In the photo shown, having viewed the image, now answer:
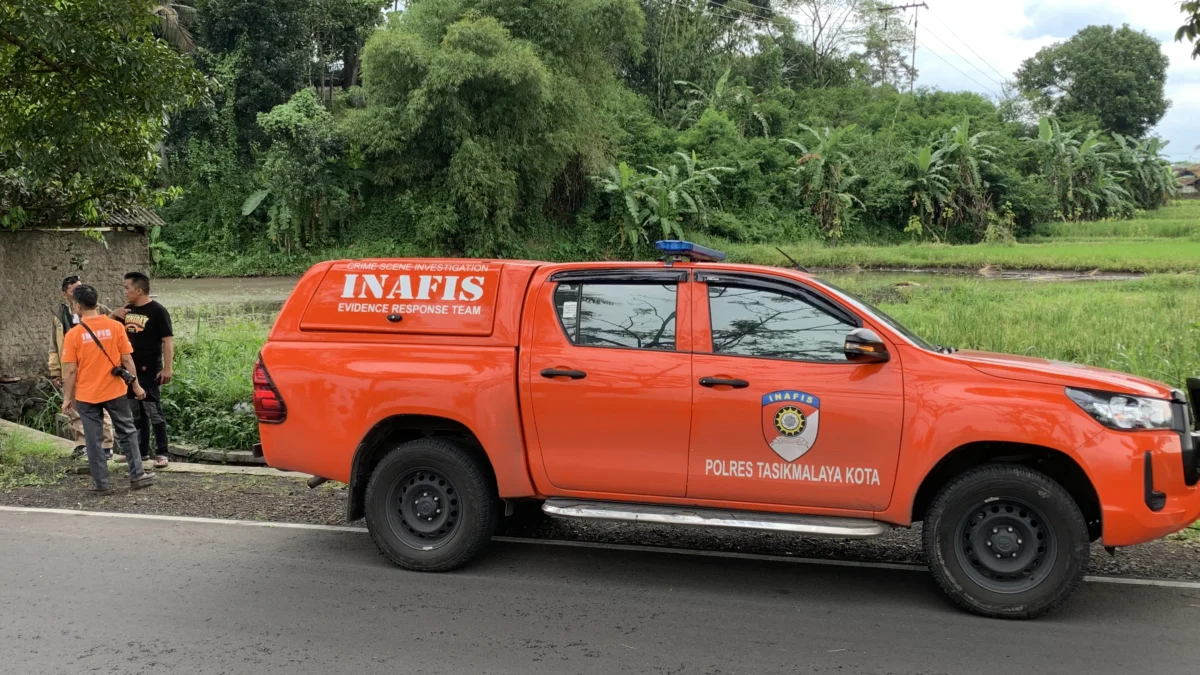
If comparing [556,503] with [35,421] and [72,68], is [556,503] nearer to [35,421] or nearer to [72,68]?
[72,68]

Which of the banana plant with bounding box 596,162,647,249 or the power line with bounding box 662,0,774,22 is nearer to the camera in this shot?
the banana plant with bounding box 596,162,647,249

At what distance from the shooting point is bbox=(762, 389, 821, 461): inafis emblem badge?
205 inches

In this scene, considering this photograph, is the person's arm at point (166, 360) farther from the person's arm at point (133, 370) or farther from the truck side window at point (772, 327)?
the truck side window at point (772, 327)

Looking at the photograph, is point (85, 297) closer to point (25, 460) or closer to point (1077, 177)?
point (25, 460)

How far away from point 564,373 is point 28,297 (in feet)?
37.5

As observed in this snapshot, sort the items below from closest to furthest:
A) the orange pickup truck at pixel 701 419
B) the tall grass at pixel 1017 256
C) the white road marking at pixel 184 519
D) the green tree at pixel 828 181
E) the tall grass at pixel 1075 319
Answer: the orange pickup truck at pixel 701 419
the white road marking at pixel 184 519
the tall grass at pixel 1075 319
the tall grass at pixel 1017 256
the green tree at pixel 828 181

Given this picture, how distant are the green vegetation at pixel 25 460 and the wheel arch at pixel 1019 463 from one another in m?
7.66

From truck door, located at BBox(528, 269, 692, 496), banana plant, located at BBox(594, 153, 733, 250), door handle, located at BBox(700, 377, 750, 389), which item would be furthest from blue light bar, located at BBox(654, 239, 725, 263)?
banana plant, located at BBox(594, 153, 733, 250)

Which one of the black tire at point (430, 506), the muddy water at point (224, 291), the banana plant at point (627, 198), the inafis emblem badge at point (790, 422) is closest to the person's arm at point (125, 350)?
the black tire at point (430, 506)

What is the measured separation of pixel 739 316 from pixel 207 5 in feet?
107

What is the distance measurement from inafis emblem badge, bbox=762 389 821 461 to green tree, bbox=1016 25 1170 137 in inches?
2130

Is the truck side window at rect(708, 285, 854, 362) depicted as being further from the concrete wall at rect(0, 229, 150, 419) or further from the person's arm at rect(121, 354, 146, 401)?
the concrete wall at rect(0, 229, 150, 419)

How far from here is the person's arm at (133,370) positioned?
8.16m

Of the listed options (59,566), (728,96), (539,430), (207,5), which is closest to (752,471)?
(539,430)
